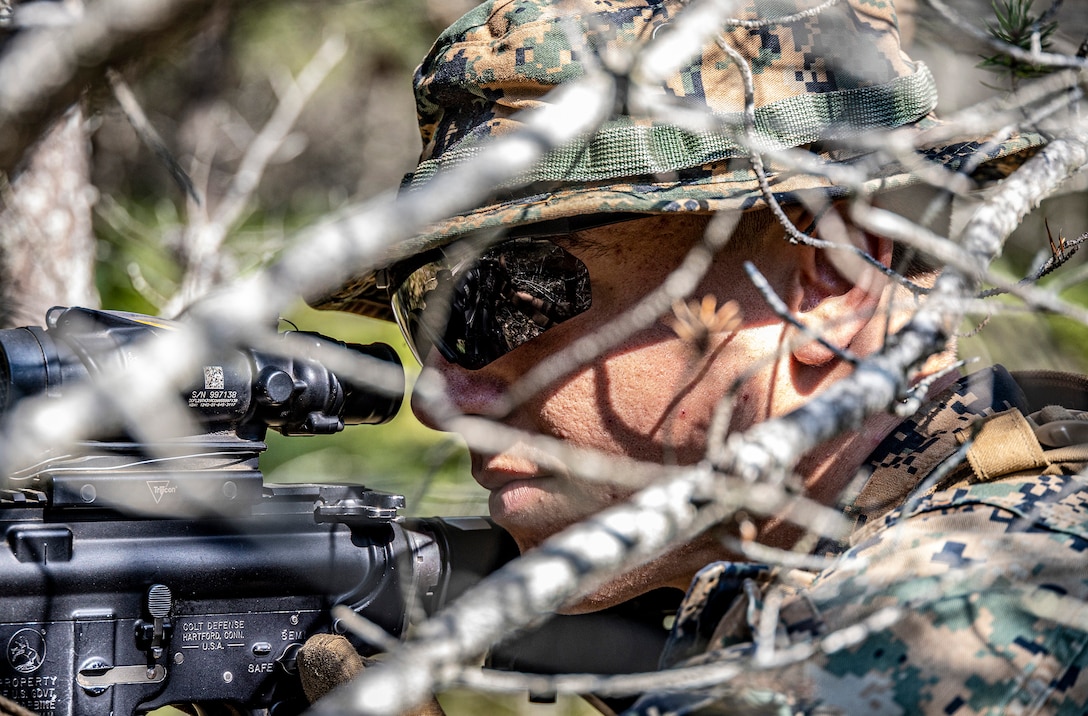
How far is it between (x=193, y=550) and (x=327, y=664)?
1.10ft

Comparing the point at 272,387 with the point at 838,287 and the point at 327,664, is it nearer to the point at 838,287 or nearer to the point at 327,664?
Answer: the point at 327,664

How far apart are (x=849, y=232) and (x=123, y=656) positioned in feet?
4.88

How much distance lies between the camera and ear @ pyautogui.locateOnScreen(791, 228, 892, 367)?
1.75m

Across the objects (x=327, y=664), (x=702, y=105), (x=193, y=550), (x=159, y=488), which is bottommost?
(x=327, y=664)

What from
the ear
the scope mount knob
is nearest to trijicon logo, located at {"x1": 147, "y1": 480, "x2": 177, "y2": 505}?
the scope mount knob

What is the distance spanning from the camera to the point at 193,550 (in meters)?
1.98

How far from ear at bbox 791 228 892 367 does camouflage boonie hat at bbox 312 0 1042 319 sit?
0.39 ft

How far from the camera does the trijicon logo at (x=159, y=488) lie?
1.95 metres

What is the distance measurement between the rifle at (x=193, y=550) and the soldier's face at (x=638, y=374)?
1.21ft

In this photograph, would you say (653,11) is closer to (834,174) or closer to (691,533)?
(834,174)

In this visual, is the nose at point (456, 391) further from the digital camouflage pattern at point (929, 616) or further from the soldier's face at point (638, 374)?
the digital camouflage pattern at point (929, 616)

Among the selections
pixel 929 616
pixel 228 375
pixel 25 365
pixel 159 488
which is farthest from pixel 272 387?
pixel 929 616

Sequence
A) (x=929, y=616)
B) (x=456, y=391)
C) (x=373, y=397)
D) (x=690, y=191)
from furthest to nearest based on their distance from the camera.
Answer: (x=373, y=397), (x=456, y=391), (x=690, y=191), (x=929, y=616)

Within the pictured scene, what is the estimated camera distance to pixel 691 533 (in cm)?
97
